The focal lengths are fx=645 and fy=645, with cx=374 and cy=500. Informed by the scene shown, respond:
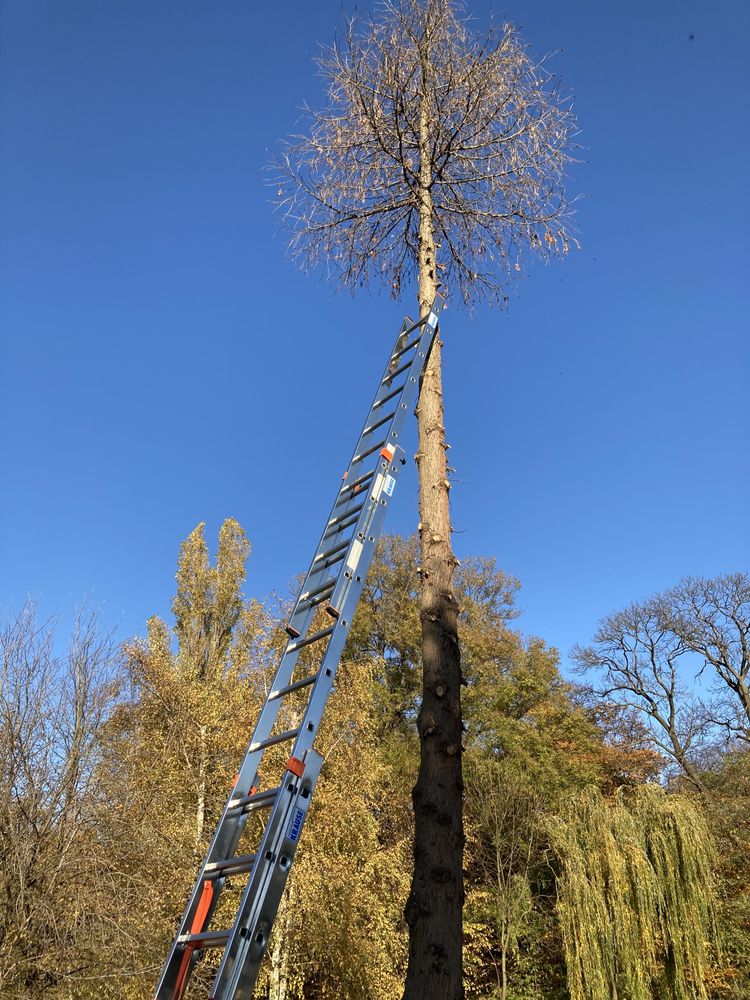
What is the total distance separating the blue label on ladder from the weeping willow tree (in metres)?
11.2

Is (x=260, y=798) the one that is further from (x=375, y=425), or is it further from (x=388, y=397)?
(x=388, y=397)

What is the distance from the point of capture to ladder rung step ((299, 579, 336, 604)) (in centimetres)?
309

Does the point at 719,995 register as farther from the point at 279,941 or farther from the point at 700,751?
the point at 700,751

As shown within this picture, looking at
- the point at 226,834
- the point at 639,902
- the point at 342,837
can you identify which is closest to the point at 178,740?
the point at 342,837

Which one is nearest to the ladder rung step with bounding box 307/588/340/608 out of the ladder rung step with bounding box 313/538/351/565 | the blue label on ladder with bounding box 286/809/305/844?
the ladder rung step with bounding box 313/538/351/565

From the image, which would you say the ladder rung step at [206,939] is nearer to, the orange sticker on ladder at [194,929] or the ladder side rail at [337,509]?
the orange sticker on ladder at [194,929]

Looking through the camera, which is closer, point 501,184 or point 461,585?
point 501,184

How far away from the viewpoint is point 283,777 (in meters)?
2.19

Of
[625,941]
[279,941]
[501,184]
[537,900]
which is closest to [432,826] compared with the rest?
[501,184]

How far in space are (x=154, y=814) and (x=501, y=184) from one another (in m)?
8.93

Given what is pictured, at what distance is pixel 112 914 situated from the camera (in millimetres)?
7336

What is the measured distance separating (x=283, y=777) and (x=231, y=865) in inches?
16.3

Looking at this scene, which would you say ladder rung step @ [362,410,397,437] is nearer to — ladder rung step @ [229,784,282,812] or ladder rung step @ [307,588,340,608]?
ladder rung step @ [307,588,340,608]

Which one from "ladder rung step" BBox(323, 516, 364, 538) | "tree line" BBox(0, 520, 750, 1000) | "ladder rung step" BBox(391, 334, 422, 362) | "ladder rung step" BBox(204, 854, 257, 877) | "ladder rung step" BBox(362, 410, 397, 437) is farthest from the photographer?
"tree line" BBox(0, 520, 750, 1000)
